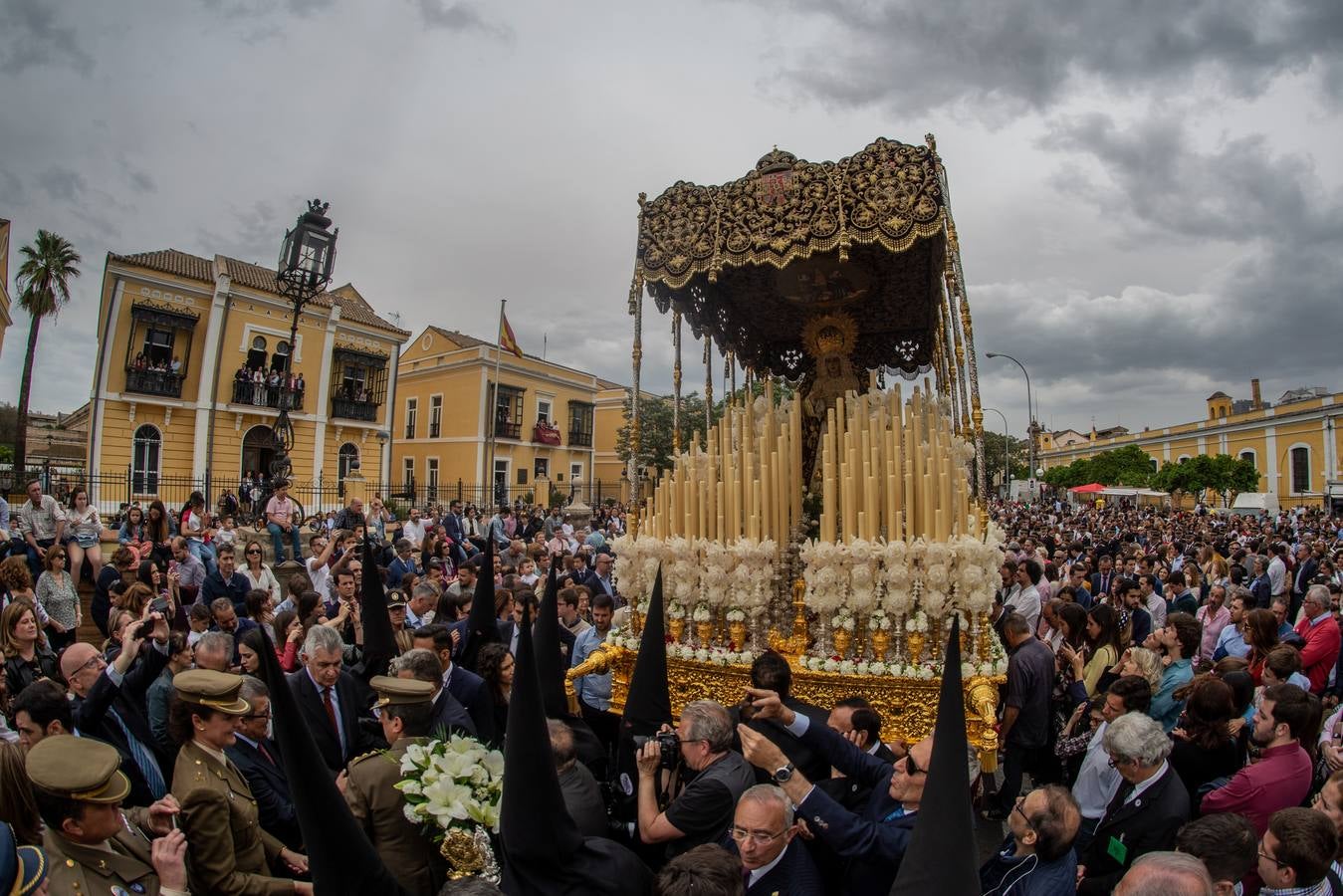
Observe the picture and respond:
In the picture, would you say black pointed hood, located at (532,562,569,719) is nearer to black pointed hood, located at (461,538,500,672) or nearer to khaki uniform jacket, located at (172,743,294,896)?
black pointed hood, located at (461,538,500,672)

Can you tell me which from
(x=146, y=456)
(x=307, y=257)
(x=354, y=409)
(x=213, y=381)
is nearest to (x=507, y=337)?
(x=354, y=409)

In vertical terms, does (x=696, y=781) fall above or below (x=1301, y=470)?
below

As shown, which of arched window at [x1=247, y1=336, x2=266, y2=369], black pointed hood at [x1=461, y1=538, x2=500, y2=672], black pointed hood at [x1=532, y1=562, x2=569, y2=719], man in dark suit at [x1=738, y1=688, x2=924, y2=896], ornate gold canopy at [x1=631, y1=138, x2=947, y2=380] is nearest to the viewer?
man in dark suit at [x1=738, y1=688, x2=924, y2=896]

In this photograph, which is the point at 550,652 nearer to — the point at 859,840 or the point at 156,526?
the point at 859,840

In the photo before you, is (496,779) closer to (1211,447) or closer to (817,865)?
(817,865)

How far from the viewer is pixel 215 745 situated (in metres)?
2.99

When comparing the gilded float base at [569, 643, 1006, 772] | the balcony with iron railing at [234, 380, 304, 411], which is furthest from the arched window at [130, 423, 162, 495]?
the gilded float base at [569, 643, 1006, 772]

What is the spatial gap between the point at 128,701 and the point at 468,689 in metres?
1.55

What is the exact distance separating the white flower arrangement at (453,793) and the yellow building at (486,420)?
28.7 m

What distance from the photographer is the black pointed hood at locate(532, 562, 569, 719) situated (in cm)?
393

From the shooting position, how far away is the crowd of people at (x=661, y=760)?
2.31m

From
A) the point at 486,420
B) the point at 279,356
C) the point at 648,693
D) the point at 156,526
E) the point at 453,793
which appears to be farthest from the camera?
the point at 486,420

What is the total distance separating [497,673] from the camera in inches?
170

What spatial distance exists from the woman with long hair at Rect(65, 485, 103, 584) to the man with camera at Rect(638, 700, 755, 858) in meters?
7.48
